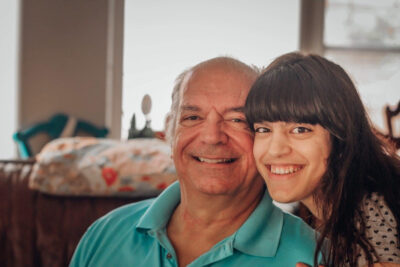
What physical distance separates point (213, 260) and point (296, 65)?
439 millimetres

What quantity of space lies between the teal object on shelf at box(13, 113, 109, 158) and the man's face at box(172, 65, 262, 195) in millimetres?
1959

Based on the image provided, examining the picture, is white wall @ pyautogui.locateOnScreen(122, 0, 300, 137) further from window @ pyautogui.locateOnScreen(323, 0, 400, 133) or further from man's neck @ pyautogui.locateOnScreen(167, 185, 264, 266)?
window @ pyautogui.locateOnScreen(323, 0, 400, 133)

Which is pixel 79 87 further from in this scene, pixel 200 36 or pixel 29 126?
pixel 200 36

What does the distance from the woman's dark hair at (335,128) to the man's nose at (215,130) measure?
78mm

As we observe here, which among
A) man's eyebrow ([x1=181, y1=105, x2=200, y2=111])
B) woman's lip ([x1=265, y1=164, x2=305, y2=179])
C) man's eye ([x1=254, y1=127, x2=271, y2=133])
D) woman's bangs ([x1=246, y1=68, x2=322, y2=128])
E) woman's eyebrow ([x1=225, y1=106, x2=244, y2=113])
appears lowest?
woman's lip ([x1=265, y1=164, x2=305, y2=179])

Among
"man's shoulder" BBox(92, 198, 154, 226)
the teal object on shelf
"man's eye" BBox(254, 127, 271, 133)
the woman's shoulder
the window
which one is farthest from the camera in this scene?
the window

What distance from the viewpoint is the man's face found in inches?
41.9

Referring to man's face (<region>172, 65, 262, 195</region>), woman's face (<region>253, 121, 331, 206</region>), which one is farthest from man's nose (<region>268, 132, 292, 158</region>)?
man's face (<region>172, 65, 262, 195</region>)

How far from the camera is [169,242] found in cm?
113

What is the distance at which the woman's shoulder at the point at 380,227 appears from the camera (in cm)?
87

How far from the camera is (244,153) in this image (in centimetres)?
A: 109

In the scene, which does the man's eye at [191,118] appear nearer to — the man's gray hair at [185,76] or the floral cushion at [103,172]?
the man's gray hair at [185,76]

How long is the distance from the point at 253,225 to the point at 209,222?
0.12m

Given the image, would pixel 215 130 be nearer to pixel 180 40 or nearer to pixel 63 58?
pixel 180 40
